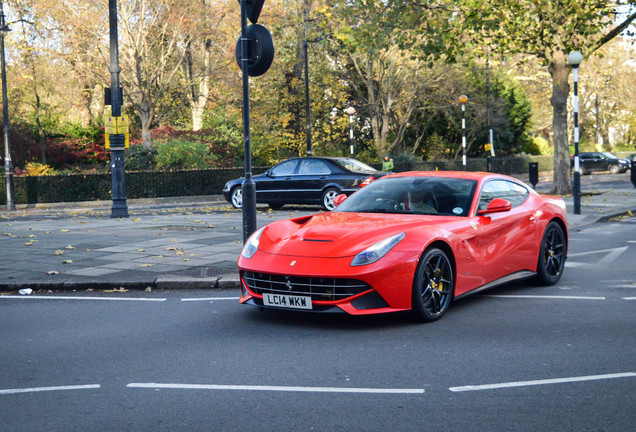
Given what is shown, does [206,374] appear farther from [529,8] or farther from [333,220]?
[529,8]

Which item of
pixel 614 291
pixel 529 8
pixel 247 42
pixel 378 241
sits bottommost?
pixel 614 291

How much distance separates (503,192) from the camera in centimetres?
822

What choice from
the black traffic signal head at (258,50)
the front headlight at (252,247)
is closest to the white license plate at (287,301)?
the front headlight at (252,247)

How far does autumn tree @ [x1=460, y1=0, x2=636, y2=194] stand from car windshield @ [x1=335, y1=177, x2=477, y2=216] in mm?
17088

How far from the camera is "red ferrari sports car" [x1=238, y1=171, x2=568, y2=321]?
6.28 metres

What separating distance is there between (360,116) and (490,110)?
8.65 m

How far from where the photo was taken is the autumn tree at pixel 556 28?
2408 cm

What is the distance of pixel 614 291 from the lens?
26.9 ft

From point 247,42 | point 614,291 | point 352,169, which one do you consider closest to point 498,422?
point 614,291

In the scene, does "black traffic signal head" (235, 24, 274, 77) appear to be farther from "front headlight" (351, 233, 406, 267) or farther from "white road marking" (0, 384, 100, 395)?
"white road marking" (0, 384, 100, 395)

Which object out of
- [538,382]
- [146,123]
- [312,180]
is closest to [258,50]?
[538,382]

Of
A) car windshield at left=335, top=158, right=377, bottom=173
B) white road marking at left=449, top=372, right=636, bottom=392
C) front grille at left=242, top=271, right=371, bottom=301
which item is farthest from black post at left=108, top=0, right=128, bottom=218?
white road marking at left=449, top=372, right=636, bottom=392

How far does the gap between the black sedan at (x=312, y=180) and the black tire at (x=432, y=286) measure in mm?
13606

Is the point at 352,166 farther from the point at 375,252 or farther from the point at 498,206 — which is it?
the point at 375,252
